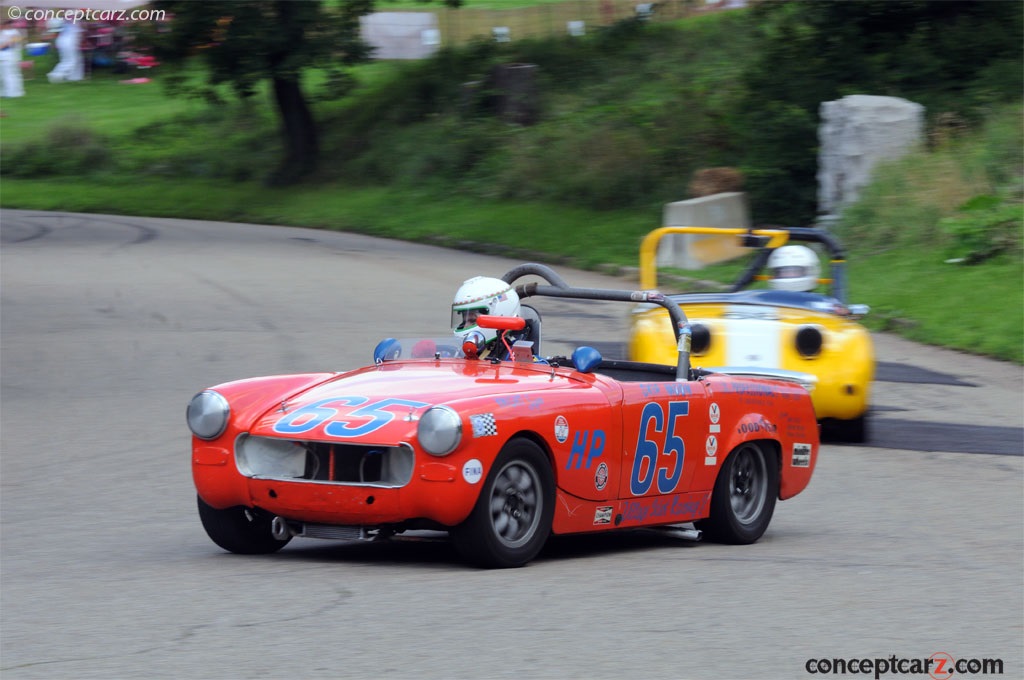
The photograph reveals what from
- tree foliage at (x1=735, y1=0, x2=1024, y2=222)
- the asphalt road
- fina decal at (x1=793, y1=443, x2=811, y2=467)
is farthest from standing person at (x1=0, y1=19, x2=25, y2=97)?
fina decal at (x1=793, y1=443, x2=811, y2=467)

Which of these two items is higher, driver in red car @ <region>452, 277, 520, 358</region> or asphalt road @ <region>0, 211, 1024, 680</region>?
driver in red car @ <region>452, 277, 520, 358</region>

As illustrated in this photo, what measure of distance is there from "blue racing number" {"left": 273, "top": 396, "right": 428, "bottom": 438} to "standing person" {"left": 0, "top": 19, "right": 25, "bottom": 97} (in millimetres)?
42617

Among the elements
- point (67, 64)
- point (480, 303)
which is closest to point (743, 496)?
point (480, 303)

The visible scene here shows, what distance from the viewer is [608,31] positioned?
37750 mm

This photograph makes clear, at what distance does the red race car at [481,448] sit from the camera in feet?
20.3

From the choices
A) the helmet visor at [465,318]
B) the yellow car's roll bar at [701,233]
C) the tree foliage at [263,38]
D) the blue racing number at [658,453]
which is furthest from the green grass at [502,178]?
the helmet visor at [465,318]

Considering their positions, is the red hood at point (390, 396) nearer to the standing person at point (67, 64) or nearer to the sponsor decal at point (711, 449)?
the sponsor decal at point (711, 449)

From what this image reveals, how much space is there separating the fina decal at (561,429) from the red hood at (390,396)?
196 mm

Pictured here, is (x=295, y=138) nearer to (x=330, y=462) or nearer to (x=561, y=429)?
(x=561, y=429)

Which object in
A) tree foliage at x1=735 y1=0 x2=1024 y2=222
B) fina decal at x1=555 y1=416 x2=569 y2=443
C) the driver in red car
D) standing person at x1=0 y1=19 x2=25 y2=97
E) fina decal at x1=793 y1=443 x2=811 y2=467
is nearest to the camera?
fina decal at x1=555 y1=416 x2=569 y2=443

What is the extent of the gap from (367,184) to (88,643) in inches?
1133

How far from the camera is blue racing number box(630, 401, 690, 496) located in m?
7.12

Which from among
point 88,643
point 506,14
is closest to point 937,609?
point 88,643

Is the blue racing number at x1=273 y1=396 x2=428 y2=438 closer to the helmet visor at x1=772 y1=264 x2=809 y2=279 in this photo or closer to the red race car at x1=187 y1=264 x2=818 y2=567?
the red race car at x1=187 y1=264 x2=818 y2=567
